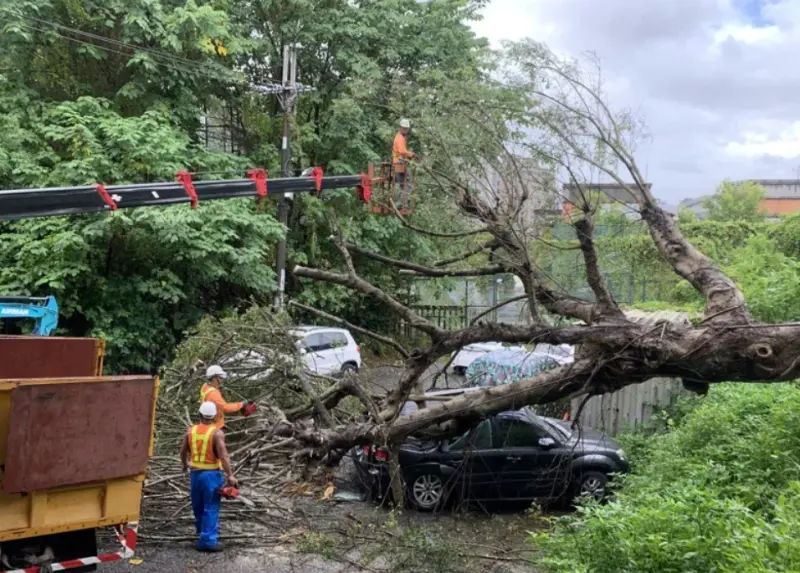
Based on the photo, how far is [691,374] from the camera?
581 centimetres

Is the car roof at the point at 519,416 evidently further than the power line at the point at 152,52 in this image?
No

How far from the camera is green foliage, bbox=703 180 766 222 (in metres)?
36.9

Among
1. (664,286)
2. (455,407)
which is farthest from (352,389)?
(664,286)

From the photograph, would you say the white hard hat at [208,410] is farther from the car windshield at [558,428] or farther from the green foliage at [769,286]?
the green foliage at [769,286]

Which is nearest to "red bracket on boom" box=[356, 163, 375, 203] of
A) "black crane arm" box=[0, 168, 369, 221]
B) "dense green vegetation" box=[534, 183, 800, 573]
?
"black crane arm" box=[0, 168, 369, 221]

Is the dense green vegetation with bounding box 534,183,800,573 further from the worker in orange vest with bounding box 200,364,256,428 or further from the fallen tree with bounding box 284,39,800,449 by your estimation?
the worker in orange vest with bounding box 200,364,256,428

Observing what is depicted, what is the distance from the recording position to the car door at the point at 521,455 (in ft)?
30.3

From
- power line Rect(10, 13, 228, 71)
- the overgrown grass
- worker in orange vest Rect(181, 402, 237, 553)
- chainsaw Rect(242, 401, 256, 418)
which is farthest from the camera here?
power line Rect(10, 13, 228, 71)

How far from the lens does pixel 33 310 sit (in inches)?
387

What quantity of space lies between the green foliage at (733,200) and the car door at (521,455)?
30409 mm

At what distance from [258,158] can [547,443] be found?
12.7 m

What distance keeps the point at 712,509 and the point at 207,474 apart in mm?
4713

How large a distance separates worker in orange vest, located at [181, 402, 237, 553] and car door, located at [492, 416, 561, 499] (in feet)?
11.9

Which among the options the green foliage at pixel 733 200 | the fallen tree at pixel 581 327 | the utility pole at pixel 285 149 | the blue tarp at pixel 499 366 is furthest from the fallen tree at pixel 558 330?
the green foliage at pixel 733 200
